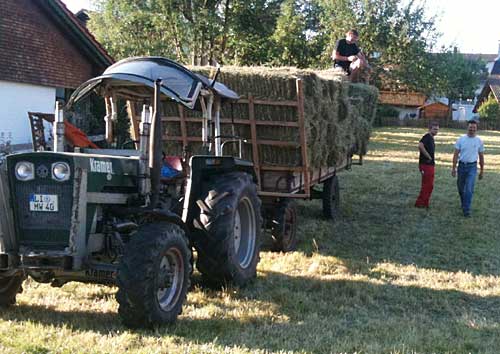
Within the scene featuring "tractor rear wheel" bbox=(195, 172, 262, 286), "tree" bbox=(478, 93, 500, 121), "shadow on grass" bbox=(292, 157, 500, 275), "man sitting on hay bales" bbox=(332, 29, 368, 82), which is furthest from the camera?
"tree" bbox=(478, 93, 500, 121)

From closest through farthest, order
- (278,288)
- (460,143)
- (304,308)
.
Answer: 1. (304,308)
2. (278,288)
3. (460,143)

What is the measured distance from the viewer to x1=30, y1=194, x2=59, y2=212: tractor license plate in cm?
497

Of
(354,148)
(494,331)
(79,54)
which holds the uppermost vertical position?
(79,54)

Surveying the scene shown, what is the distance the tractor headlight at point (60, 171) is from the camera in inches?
194

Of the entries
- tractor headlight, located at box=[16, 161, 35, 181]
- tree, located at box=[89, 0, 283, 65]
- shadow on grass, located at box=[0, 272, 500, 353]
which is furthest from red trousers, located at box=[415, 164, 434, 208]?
tree, located at box=[89, 0, 283, 65]

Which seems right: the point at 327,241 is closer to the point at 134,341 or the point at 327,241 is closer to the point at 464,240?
the point at 464,240

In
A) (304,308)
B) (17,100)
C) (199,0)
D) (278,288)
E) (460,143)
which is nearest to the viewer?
(304,308)

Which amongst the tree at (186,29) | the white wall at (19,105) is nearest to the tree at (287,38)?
the tree at (186,29)

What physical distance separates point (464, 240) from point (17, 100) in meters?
10.9

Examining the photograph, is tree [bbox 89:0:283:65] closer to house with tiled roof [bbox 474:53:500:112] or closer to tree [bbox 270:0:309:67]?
tree [bbox 270:0:309:67]

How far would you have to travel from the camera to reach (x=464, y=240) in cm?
973

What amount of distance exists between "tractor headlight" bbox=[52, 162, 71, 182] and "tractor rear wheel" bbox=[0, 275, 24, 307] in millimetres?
1037

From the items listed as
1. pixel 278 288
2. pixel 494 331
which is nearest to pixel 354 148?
pixel 278 288

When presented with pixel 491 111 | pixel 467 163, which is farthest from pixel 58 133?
pixel 491 111
